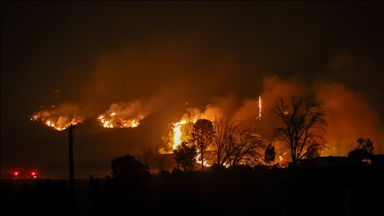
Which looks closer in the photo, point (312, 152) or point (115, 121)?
point (312, 152)

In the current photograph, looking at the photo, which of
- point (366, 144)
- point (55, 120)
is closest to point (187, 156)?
point (366, 144)

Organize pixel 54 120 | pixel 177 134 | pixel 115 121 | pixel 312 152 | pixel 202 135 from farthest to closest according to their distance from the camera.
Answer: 1. pixel 115 121
2. pixel 54 120
3. pixel 177 134
4. pixel 312 152
5. pixel 202 135

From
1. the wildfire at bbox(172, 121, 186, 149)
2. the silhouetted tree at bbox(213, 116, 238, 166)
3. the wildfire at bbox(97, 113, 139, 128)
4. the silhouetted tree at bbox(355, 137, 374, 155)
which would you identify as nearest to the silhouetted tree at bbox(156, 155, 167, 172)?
the wildfire at bbox(172, 121, 186, 149)

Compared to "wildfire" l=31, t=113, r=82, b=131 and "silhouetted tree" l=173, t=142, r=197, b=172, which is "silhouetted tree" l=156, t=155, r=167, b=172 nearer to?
A: "silhouetted tree" l=173, t=142, r=197, b=172

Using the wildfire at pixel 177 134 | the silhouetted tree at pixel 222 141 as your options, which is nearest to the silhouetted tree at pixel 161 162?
the wildfire at pixel 177 134

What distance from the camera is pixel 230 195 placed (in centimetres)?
4041

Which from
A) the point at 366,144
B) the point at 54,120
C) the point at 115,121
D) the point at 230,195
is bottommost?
the point at 230,195

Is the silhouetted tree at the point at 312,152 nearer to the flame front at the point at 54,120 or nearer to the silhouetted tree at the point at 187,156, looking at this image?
the silhouetted tree at the point at 187,156

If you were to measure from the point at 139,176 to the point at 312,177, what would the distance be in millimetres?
14789

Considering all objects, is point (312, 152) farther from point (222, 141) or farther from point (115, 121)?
point (115, 121)

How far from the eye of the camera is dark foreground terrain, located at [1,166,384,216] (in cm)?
3319

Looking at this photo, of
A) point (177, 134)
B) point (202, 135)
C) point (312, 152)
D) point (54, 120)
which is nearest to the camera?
point (202, 135)

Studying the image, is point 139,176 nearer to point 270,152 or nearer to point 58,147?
point 270,152

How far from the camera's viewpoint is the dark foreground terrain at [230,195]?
109ft
